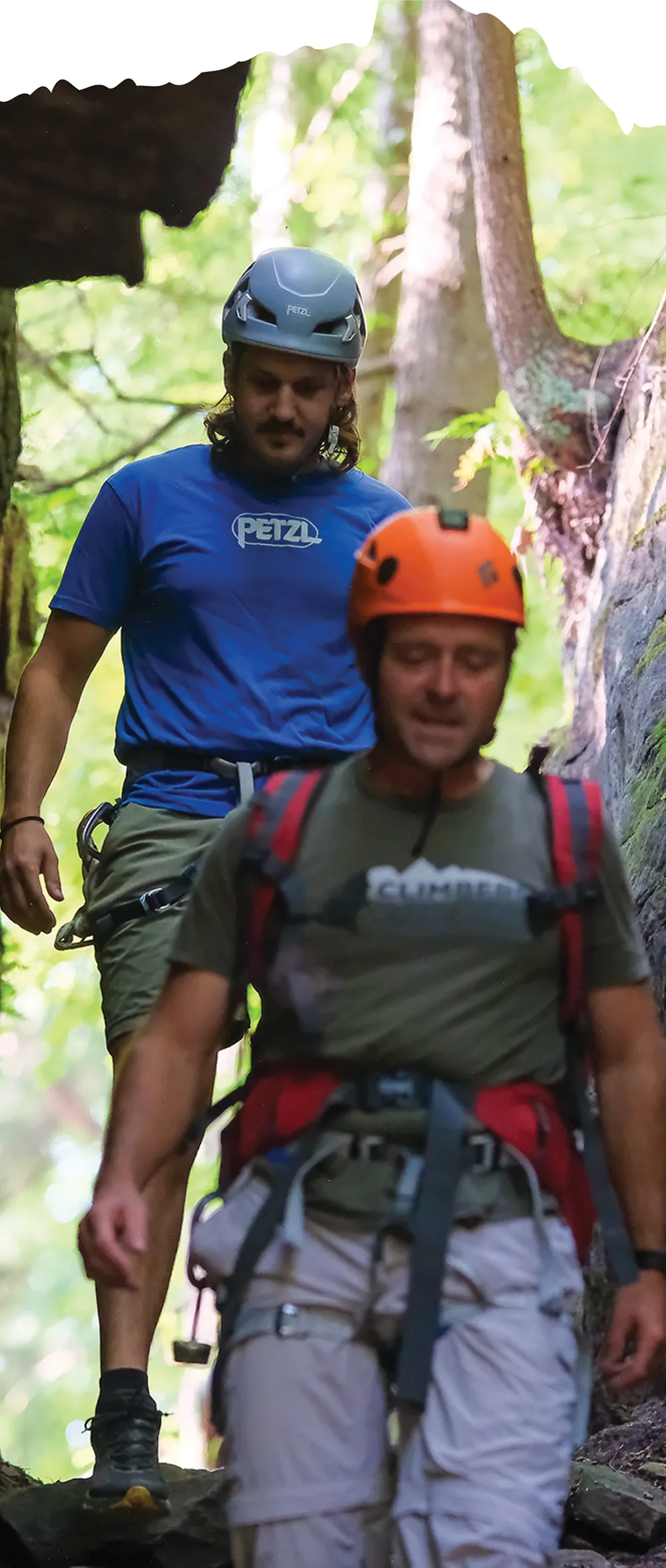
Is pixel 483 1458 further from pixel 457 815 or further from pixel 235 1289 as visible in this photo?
pixel 457 815

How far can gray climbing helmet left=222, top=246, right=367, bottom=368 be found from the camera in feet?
5.83

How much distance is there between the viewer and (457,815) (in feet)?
4.61

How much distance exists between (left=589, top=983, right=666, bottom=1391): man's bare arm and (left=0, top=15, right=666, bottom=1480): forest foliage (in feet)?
2.68

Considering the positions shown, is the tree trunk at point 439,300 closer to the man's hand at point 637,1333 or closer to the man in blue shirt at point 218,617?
the man in blue shirt at point 218,617

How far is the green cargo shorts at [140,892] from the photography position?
5.89 feet

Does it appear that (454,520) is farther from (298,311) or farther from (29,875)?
(29,875)

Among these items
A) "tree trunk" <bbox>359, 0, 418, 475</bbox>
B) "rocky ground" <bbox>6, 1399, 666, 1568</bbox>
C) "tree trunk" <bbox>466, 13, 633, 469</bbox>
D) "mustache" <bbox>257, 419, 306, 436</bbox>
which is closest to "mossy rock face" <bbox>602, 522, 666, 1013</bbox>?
"tree trunk" <bbox>466, 13, 633, 469</bbox>

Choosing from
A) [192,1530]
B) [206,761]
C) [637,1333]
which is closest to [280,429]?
[206,761]

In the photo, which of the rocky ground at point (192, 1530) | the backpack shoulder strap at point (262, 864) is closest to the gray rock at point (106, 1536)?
the rocky ground at point (192, 1530)

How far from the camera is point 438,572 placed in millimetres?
1368

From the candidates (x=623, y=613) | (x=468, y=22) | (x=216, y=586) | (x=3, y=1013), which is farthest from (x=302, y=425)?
(x=3, y=1013)

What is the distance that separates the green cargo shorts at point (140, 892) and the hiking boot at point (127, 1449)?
364mm

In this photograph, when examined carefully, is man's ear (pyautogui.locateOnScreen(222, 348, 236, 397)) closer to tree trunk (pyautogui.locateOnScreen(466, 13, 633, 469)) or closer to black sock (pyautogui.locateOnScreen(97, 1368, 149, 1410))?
tree trunk (pyautogui.locateOnScreen(466, 13, 633, 469))

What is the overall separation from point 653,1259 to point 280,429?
937 millimetres
